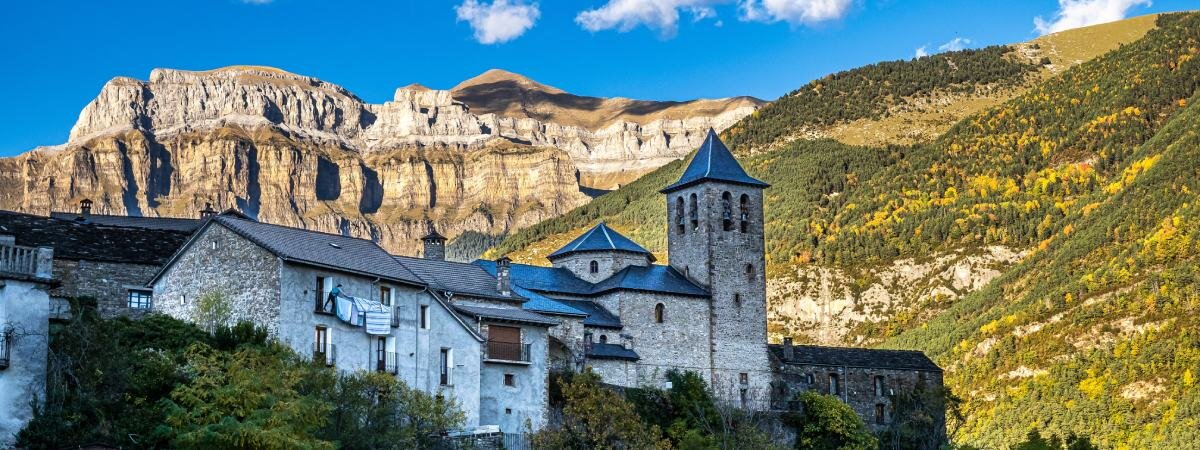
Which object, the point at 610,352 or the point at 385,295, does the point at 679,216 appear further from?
the point at 385,295

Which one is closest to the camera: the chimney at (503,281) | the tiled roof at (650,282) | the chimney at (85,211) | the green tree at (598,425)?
the green tree at (598,425)

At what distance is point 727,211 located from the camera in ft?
255

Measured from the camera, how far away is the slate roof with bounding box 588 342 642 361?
68250 millimetres

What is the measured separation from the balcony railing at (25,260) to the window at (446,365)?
18.1 m

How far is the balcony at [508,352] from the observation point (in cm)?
5709

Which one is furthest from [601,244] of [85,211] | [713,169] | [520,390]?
[85,211]

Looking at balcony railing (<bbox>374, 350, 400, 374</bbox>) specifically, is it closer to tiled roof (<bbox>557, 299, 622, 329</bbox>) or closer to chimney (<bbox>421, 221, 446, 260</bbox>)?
tiled roof (<bbox>557, 299, 622, 329</bbox>)

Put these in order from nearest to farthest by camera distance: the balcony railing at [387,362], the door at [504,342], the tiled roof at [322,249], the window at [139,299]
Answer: the tiled roof at [322,249] → the balcony railing at [387,362] → the window at [139,299] → the door at [504,342]

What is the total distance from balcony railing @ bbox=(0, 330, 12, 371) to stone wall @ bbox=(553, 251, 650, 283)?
131 ft

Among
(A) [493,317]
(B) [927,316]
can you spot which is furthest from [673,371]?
(B) [927,316]

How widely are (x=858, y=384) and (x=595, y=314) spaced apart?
633 inches

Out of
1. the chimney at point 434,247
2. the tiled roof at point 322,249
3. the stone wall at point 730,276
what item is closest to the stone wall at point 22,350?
the tiled roof at point 322,249

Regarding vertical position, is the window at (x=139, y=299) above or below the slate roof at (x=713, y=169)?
below

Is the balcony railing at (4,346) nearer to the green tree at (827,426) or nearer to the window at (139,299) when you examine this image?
the window at (139,299)
